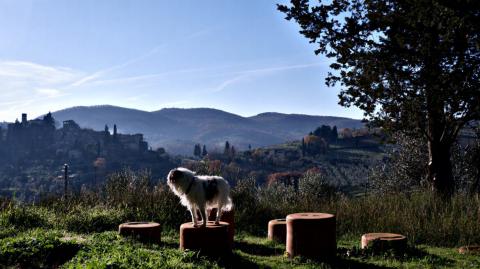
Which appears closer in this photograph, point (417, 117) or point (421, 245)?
point (421, 245)

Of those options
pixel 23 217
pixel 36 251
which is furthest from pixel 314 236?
pixel 23 217

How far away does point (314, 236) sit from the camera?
1138 centimetres

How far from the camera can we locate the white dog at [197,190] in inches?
432

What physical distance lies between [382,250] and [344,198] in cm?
705

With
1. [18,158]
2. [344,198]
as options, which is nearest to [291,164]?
[18,158]

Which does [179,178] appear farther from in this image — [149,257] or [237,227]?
[237,227]

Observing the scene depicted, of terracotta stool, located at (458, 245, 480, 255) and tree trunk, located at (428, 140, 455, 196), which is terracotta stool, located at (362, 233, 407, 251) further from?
Answer: tree trunk, located at (428, 140, 455, 196)

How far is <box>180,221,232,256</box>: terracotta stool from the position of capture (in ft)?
35.7

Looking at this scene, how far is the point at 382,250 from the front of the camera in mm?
12055

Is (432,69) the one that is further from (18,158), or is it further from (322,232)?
(18,158)

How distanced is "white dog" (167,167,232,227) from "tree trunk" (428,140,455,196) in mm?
9919

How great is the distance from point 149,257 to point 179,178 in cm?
179

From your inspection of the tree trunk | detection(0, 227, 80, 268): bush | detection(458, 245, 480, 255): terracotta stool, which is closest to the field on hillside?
detection(0, 227, 80, 268): bush

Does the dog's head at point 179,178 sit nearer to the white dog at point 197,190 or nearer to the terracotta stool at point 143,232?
the white dog at point 197,190
